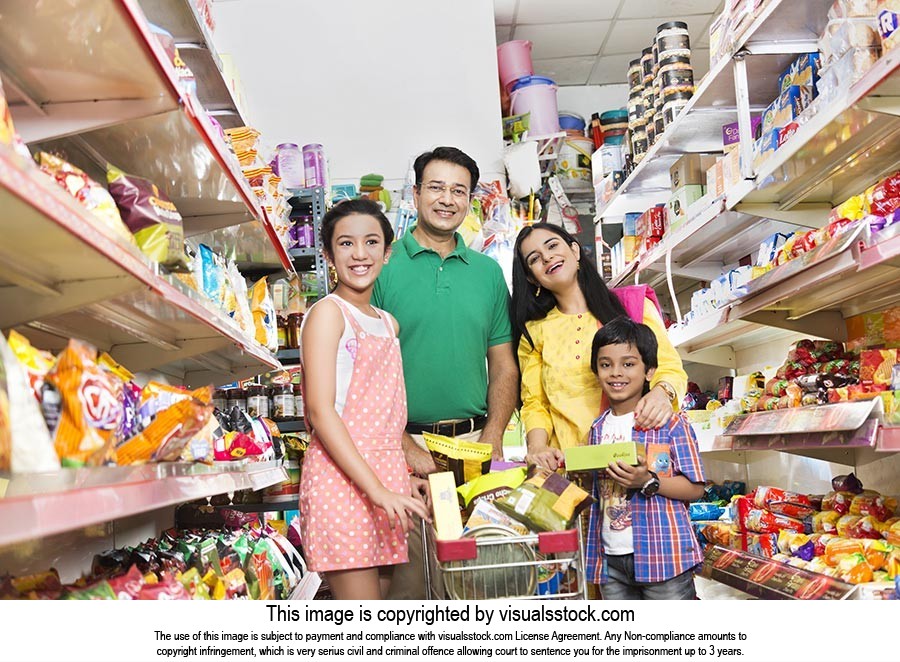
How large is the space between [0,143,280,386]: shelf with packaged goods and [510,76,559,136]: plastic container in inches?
160

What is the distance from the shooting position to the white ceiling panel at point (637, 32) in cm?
618

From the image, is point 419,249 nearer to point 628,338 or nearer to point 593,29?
point 628,338

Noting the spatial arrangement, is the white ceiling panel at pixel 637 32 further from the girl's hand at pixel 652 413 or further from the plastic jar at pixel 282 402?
the girl's hand at pixel 652 413

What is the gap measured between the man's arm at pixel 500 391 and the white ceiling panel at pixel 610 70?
4594 mm

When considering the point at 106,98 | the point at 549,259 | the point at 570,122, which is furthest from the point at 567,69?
the point at 106,98

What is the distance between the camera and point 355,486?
6.92ft

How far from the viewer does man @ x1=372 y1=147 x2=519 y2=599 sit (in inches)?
106

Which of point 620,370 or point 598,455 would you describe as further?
point 620,370

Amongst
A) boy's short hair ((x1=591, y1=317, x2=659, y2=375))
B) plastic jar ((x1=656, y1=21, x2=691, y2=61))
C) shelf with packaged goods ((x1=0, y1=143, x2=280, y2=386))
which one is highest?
plastic jar ((x1=656, y1=21, x2=691, y2=61))

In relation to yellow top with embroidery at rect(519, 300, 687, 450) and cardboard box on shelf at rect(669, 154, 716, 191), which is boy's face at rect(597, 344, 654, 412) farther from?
cardboard box on shelf at rect(669, 154, 716, 191)

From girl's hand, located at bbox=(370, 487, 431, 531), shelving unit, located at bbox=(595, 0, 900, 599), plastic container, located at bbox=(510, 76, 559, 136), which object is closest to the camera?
girl's hand, located at bbox=(370, 487, 431, 531)

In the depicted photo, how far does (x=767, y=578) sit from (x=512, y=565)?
1.33m

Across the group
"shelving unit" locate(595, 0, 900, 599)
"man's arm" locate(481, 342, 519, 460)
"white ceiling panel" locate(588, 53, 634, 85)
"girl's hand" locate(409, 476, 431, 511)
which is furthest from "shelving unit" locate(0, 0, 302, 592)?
"white ceiling panel" locate(588, 53, 634, 85)
